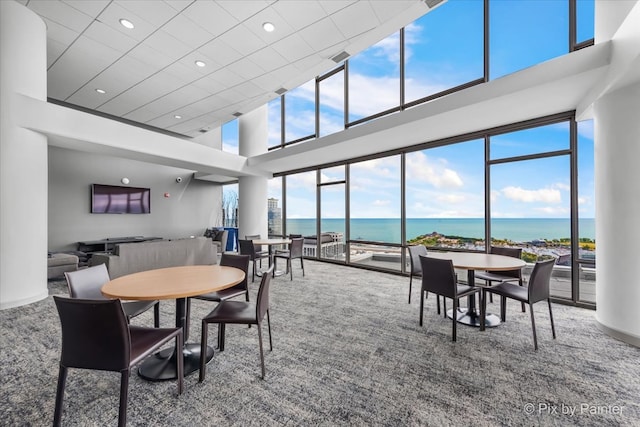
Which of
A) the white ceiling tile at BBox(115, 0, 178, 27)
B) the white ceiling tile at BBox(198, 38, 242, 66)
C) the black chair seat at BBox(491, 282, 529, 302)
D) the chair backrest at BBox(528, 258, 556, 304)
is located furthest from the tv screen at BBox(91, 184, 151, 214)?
the chair backrest at BBox(528, 258, 556, 304)

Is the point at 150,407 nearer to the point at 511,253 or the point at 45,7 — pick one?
the point at 511,253

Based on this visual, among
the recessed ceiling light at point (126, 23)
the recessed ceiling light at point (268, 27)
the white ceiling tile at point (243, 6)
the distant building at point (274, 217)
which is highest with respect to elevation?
the recessed ceiling light at point (126, 23)

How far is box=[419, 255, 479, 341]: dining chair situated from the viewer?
8.92 feet

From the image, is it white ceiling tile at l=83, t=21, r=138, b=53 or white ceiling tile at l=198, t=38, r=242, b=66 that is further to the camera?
white ceiling tile at l=198, t=38, r=242, b=66

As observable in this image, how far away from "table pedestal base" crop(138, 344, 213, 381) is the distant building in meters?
6.02

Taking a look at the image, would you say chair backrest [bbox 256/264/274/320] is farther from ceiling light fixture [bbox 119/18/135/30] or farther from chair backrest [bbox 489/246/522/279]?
ceiling light fixture [bbox 119/18/135/30]

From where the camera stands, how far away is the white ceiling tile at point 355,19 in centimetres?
334

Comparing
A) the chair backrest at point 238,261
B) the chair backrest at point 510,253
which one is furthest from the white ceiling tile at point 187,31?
the chair backrest at point 510,253

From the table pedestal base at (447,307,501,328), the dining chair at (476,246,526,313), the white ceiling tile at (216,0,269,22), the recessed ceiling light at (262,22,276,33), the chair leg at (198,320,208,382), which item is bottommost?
the table pedestal base at (447,307,501,328)

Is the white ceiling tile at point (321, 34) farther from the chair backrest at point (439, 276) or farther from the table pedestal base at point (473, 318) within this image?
the table pedestal base at point (473, 318)

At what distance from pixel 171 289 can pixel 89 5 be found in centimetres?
382

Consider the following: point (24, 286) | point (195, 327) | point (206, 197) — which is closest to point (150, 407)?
point (195, 327)

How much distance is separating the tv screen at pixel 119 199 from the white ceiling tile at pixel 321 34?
22.5 ft

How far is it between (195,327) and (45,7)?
14.5 ft
